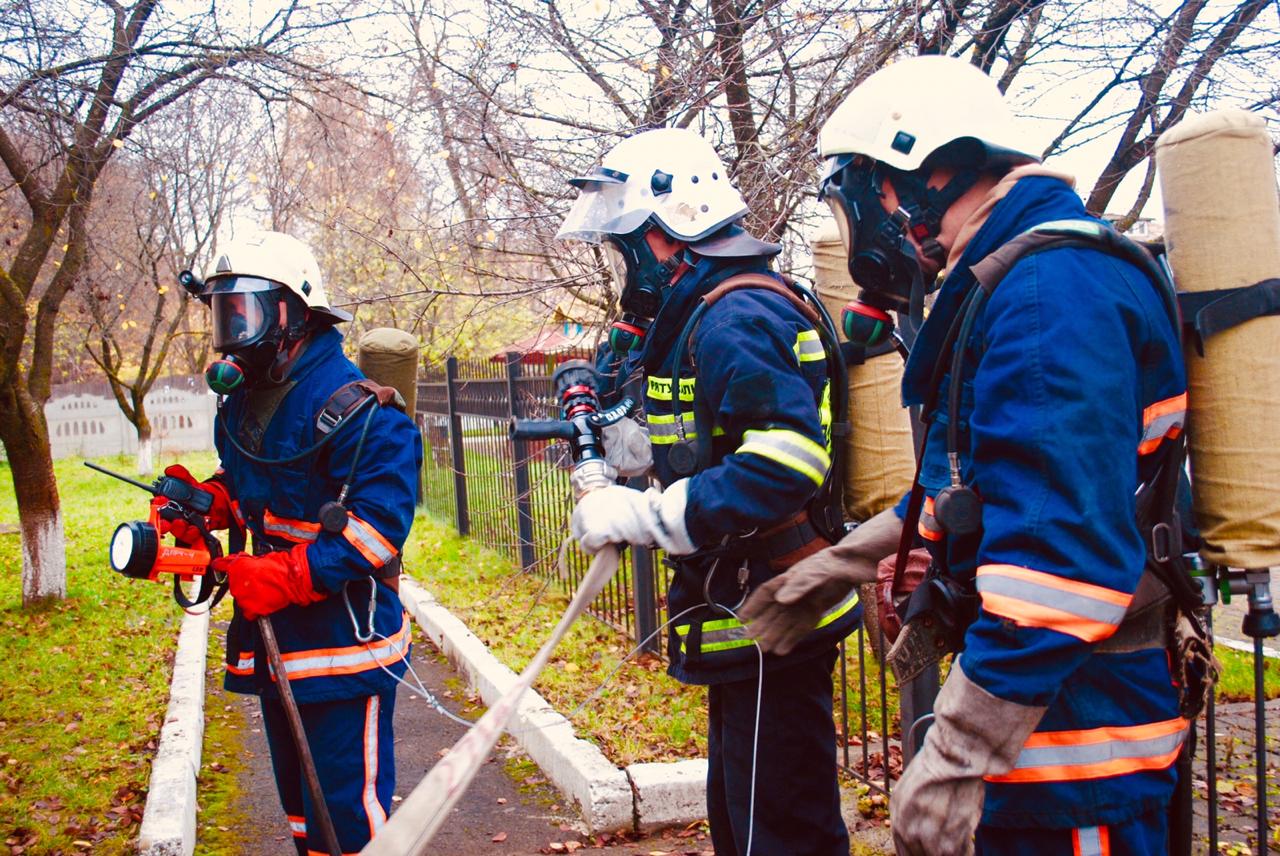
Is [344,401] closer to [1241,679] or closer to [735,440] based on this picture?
[735,440]

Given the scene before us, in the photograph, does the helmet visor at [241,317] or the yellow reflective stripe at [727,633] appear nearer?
the yellow reflective stripe at [727,633]

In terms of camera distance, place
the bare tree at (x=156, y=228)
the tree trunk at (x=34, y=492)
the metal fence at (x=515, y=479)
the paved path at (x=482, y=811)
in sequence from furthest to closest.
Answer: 1. the bare tree at (x=156, y=228)
2. the tree trunk at (x=34, y=492)
3. the metal fence at (x=515, y=479)
4. the paved path at (x=482, y=811)

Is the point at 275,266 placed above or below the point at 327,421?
above

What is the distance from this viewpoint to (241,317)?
347 centimetres

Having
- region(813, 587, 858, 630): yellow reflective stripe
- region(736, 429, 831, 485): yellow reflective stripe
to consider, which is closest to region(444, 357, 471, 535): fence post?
region(813, 587, 858, 630): yellow reflective stripe

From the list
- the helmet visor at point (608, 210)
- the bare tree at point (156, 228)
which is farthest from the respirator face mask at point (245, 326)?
the bare tree at point (156, 228)

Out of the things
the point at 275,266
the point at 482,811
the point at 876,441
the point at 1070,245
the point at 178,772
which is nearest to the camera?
the point at 1070,245

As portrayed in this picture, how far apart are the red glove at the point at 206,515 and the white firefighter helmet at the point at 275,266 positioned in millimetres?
681

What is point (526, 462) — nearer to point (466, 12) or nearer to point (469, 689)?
point (469, 689)

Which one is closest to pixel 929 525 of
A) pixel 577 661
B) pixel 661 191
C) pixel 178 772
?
pixel 661 191

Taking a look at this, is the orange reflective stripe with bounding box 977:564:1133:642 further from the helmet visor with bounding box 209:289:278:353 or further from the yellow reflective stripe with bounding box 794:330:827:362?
the helmet visor with bounding box 209:289:278:353

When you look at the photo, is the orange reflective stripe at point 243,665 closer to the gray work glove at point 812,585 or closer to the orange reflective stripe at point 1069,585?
the gray work glove at point 812,585

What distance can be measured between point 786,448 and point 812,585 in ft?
1.09

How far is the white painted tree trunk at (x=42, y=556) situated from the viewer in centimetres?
898
